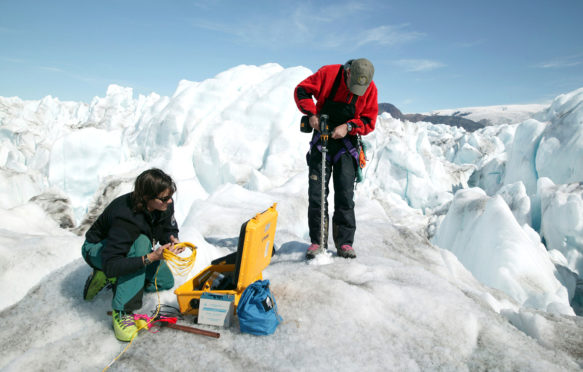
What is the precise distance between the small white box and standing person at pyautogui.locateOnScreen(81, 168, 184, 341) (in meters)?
0.39

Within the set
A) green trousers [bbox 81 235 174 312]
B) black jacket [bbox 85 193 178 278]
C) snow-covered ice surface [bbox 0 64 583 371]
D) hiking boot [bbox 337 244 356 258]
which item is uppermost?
black jacket [bbox 85 193 178 278]

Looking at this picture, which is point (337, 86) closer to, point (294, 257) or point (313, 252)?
point (313, 252)

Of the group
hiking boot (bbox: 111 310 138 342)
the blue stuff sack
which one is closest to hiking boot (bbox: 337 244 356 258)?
the blue stuff sack

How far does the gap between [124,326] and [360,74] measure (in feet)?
8.64

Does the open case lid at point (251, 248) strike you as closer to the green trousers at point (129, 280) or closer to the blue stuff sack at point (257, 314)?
the blue stuff sack at point (257, 314)

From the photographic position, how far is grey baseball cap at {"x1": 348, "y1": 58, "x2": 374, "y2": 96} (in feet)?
9.16

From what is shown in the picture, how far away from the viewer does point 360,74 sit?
9.19 feet

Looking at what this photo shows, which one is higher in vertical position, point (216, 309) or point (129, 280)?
point (129, 280)

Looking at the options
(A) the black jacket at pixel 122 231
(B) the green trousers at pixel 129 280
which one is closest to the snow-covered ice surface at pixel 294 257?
(B) the green trousers at pixel 129 280

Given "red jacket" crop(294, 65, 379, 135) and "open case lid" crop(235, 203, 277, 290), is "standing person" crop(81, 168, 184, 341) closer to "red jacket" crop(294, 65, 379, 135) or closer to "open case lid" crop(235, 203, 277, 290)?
"open case lid" crop(235, 203, 277, 290)

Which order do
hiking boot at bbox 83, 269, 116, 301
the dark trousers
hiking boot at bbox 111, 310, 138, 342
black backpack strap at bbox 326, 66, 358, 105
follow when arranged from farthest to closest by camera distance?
the dark trousers < black backpack strap at bbox 326, 66, 358, 105 < hiking boot at bbox 83, 269, 116, 301 < hiking boot at bbox 111, 310, 138, 342

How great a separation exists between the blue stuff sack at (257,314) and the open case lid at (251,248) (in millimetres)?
147

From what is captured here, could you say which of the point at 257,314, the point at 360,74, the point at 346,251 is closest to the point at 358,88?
the point at 360,74

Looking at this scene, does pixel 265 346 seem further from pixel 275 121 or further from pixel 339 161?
pixel 275 121
